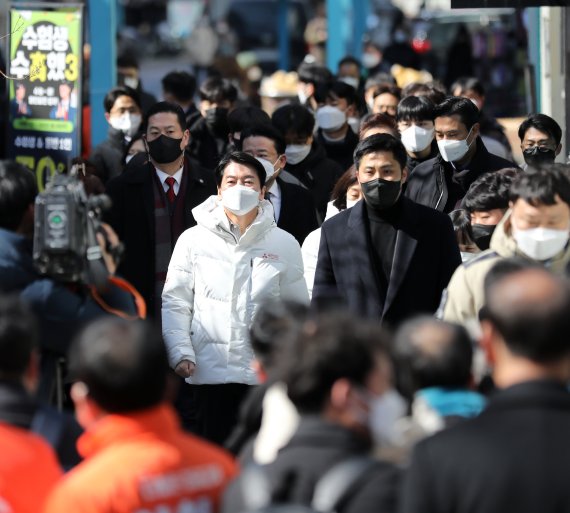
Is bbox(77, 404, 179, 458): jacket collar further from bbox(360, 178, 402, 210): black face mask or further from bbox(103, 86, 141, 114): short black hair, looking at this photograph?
bbox(103, 86, 141, 114): short black hair

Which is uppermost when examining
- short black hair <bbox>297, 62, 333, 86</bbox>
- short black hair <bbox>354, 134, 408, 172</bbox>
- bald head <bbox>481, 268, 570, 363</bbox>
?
short black hair <bbox>297, 62, 333, 86</bbox>

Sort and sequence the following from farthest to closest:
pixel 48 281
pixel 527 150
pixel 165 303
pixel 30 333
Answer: pixel 527 150 < pixel 165 303 < pixel 48 281 < pixel 30 333

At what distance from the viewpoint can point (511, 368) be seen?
372 cm

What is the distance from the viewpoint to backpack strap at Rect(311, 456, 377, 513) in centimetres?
350

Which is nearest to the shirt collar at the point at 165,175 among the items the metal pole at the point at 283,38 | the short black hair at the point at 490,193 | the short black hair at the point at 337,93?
the short black hair at the point at 490,193

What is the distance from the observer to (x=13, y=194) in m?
5.45

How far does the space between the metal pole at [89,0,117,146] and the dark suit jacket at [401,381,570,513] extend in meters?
8.88

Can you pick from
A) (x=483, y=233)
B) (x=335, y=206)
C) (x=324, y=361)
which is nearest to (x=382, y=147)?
(x=483, y=233)

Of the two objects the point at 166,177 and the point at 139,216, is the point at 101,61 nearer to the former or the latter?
the point at 166,177

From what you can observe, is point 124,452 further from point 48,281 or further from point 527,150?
point 527,150

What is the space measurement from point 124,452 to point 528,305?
1.05 metres

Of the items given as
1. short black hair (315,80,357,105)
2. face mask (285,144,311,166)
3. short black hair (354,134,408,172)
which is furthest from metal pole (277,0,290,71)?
short black hair (354,134,408,172)

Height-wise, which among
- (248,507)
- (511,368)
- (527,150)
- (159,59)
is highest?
(159,59)

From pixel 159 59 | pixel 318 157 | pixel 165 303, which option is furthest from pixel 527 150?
pixel 159 59
